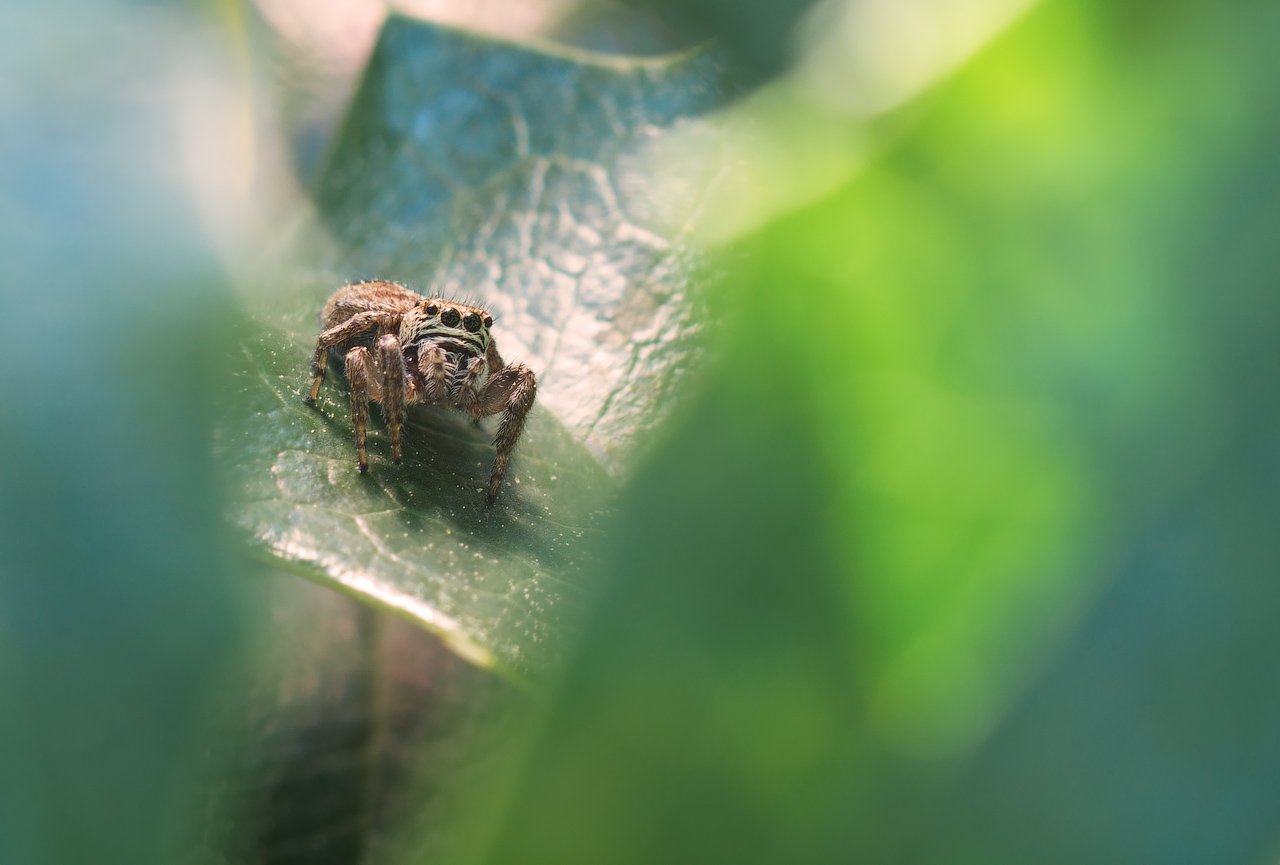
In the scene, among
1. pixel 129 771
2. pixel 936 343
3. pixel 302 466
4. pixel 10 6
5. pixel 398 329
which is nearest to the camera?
pixel 936 343

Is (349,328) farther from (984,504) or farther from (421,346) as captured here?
(984,504)

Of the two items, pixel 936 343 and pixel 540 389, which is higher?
pixel 936 343

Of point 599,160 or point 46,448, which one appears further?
point 599,160

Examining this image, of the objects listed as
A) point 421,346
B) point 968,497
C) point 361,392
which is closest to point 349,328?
point 421,346

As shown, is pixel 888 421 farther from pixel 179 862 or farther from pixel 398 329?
pixel 398 329

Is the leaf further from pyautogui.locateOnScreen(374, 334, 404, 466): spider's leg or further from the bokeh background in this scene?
the bokeh background

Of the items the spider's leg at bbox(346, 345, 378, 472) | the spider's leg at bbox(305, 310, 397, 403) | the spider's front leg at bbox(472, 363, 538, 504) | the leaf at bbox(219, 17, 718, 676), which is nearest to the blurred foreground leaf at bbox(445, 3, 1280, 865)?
the leaf at bbox(219, 17, 718, 676)

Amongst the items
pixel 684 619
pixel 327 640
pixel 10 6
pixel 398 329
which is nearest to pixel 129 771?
pixel 684 619

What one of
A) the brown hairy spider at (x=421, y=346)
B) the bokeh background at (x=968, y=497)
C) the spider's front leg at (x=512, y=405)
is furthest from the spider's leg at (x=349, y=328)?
the bokeh background at (x=968, y=497)
